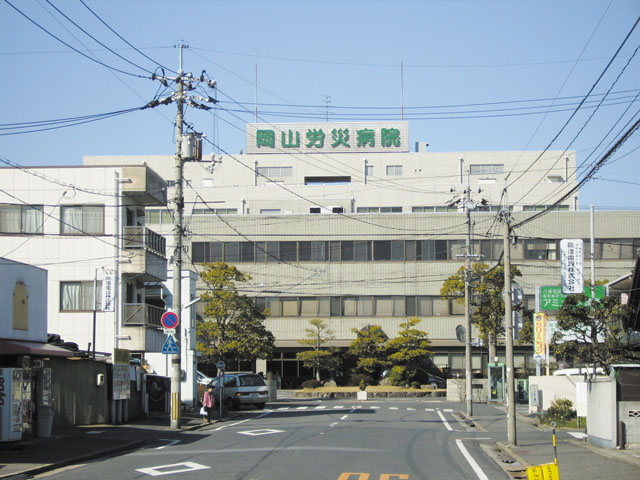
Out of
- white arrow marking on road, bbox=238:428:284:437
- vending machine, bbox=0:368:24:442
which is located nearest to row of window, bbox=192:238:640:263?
white arrow marking on road, bbox=238:428:284:437

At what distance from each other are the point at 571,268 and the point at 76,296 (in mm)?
23571

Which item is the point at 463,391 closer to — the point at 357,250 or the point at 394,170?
the point at 357,250

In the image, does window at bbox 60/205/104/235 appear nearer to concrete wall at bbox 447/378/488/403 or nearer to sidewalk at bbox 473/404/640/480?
sidewalk at bbox 473/404/640/480

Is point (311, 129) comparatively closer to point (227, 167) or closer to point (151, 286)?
point (227, 167)

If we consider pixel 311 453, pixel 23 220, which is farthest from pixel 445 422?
pixel 23 220

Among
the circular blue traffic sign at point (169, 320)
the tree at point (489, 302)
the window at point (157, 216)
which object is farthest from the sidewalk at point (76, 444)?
the window at point (157, 216)

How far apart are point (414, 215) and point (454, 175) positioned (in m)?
16.0

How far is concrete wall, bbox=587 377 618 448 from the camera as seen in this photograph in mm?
20344

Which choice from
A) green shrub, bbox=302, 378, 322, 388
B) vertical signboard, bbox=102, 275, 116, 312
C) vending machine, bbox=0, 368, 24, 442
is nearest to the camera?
vending machine, bbox=0, 368, 24, 442

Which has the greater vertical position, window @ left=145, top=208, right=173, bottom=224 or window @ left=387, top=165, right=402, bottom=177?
window @ left=387, top=165, right=402, bottom=177

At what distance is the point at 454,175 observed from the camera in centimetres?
8069

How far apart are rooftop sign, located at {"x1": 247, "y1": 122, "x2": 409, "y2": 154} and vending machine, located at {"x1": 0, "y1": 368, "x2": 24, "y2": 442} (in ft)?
204

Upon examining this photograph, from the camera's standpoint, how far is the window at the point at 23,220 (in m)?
34.7

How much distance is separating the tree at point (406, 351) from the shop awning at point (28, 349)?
3595 cm
